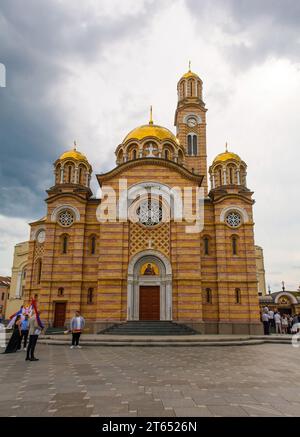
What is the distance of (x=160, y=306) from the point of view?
2275cm

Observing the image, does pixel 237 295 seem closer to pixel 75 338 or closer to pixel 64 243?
pixel 75 338

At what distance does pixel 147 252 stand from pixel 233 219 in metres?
7.09

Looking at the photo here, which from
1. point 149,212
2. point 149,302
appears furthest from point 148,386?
point 149,212

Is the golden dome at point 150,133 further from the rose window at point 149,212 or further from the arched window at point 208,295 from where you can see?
the arched window at point 208,295

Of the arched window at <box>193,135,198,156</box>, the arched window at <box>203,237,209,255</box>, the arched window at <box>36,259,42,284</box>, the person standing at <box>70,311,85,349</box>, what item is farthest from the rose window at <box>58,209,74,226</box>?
the arched window at <box>193,135,198,156</box>

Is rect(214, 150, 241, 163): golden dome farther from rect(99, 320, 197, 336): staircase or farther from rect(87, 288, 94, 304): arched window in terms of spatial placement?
rect(87, 288, 94, 304): arched window

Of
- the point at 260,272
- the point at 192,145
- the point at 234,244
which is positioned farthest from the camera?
the point at 260,272

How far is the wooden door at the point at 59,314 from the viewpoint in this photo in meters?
23.0

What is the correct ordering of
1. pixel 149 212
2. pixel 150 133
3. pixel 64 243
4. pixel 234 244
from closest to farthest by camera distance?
pixel 149 212 < pixel 64 243 < pixel 234 244 < pixel 150 133

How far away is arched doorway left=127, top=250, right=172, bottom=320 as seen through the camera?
22469 millimetres

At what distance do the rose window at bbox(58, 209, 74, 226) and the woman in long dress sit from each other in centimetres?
1133

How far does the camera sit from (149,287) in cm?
2312
